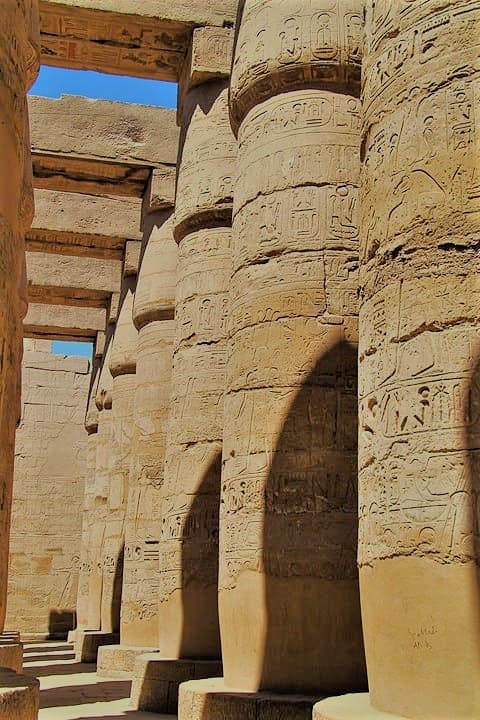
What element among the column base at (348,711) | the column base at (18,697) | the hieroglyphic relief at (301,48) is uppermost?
the hieroglyphic relief at (301,48)

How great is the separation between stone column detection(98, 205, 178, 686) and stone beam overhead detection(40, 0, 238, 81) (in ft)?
7.56

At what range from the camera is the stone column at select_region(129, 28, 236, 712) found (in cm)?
886

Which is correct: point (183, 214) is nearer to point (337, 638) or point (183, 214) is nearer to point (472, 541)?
point (337, 638)

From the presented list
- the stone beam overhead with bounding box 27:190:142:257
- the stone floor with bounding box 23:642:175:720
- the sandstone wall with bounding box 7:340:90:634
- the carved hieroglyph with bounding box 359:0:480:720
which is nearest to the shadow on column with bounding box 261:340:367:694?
the carved hieroglyph with bounding box 359:0:480:720

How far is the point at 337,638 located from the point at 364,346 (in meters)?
2.22

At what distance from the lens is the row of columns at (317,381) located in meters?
4.12

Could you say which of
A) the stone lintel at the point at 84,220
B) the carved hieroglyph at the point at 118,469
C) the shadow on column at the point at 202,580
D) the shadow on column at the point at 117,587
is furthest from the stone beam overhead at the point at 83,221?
the shadow on column at the point at 202,580

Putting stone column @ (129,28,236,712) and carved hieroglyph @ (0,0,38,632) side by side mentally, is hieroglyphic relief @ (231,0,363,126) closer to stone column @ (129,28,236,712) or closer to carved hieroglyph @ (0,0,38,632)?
stone column @ (129,28,236,712)

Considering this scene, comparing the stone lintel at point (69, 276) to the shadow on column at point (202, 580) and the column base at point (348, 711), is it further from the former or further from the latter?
the column base at point (348, 711)

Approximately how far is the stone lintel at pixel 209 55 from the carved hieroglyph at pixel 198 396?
0.92 feet

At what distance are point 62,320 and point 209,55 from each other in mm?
10522

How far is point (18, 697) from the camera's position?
3.67 meters

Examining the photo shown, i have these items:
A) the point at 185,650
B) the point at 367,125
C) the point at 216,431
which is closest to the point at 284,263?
the point at 367,125

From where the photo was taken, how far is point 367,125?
494 cm
